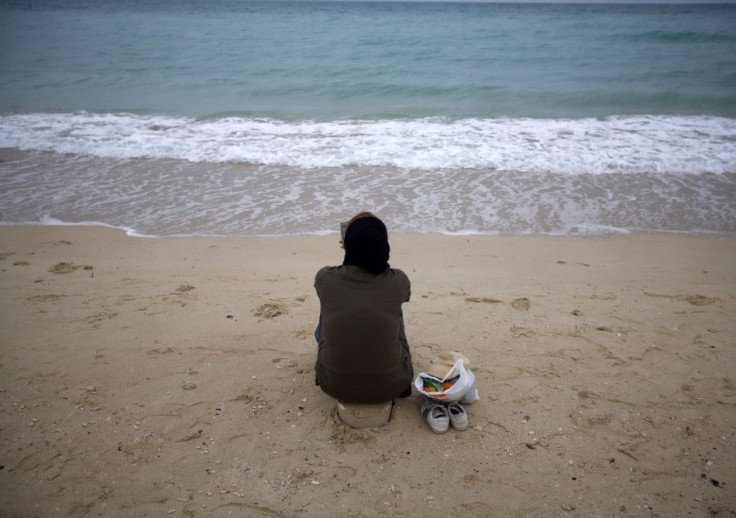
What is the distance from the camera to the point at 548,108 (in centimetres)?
1342

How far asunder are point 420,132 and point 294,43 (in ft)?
55.4

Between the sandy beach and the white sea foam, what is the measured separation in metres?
3.96

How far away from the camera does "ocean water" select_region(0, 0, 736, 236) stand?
6949 mm

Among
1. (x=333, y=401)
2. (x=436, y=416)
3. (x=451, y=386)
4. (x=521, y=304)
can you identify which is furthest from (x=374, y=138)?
(x=436, y=416)

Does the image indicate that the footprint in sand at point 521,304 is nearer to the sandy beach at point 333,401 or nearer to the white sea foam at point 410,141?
the sandy beach at point 333,401

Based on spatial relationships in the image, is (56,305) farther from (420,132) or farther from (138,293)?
(420,132)

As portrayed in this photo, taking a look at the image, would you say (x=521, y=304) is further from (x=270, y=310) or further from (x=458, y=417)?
(x=270, y=310)

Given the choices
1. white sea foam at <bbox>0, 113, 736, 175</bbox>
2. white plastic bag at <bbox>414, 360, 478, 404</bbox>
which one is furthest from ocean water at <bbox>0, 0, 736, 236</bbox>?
white plastic bag at <bbox>414, 360, 478, 404</bbox>

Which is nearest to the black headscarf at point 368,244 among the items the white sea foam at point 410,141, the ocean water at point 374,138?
the ocean water at point 374,138

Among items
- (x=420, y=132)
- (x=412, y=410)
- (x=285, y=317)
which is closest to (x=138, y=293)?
(x=285, y=317)

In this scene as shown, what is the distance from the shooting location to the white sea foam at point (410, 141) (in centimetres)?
883

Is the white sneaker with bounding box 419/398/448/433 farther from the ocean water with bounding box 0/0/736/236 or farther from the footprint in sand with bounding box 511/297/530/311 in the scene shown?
the ocean water with bounding box 0/0/736/236

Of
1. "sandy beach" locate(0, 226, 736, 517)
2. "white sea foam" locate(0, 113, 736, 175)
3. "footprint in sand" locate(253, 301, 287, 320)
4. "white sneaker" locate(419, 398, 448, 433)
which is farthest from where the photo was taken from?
"white sea foam" locate(0, 113, 736, 175)

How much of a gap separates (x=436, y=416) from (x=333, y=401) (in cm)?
70
